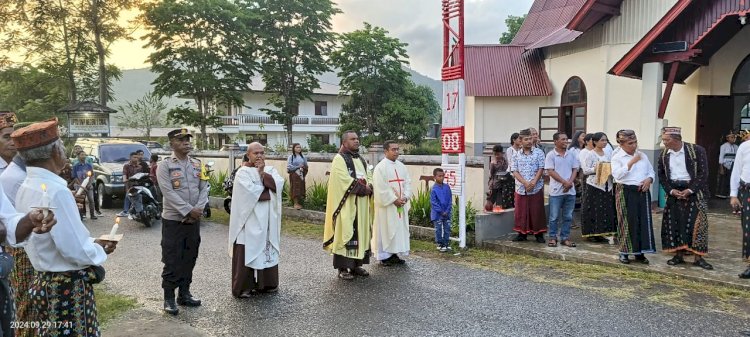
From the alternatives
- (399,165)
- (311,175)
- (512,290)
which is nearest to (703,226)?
(512,290)

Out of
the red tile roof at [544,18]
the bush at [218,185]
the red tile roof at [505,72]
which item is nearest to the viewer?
the bush at [218,185]

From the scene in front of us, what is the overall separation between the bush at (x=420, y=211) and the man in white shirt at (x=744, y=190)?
14.7ft

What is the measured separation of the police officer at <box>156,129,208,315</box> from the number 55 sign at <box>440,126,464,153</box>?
13.2 ft

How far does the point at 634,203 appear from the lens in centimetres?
678

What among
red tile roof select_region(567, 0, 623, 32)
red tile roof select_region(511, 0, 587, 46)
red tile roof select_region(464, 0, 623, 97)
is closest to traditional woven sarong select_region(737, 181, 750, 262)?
red tile roof select_region(567, 0, 623, 32)

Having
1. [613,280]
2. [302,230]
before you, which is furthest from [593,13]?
[613,280]

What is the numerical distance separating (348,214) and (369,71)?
2402 centimetres

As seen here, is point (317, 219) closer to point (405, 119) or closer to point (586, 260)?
point (586, 260)

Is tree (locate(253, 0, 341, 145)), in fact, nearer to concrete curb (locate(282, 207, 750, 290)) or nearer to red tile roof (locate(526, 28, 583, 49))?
red tile roof (locate(526, 28, 583, 49))

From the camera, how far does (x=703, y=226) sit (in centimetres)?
642

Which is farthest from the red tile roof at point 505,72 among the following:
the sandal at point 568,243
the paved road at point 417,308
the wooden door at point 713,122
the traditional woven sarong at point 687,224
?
the paved road at point 417,308

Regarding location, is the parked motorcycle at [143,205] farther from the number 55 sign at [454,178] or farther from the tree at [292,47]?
the tree at [292,47]

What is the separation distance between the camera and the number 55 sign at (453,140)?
802cm

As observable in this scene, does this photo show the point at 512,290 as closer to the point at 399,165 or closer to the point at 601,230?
the point at 399,165
